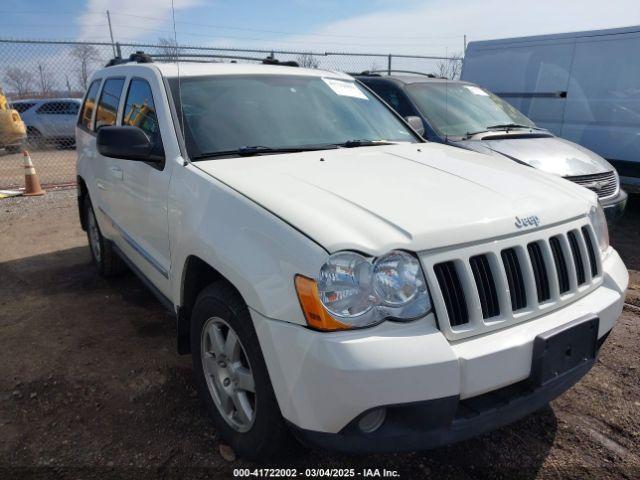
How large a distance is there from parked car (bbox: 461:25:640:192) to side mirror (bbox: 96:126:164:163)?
5.97m

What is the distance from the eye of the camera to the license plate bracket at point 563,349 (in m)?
1.89

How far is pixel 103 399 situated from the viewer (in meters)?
2.84

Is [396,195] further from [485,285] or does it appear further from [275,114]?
[275,114]

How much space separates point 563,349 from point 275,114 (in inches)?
79.2

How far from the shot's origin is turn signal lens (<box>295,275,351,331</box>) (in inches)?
67.6

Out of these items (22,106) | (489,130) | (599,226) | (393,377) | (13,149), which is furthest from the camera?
(22,106)

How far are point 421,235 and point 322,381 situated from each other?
2.05ft

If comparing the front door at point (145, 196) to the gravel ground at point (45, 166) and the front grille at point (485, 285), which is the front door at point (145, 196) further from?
the gravel ground at point (45, 166)

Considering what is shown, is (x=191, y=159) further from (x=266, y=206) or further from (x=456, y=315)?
(x=456, y=315)

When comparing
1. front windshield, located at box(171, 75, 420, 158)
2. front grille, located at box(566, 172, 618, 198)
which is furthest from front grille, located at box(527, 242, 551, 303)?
front grille, located at box(566, 172, 618, 198)

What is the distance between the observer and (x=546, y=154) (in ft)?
16.8

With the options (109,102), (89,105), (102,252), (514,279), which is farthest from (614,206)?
(89,105)

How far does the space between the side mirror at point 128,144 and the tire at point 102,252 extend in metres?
1.73

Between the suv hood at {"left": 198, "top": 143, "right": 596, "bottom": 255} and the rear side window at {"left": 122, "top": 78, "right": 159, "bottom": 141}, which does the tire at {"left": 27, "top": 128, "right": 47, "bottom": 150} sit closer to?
the rear side window at {"left": 122, "top": 78, "right": 159, "bottom": 141}
